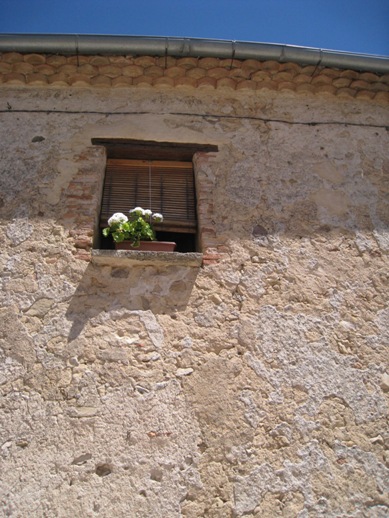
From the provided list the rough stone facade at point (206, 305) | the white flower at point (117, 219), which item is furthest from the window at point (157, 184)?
the white flower at point (117, 219)

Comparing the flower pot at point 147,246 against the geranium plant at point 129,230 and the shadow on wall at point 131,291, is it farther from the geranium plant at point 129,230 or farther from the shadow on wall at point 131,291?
the shadow on wall at point 131,291

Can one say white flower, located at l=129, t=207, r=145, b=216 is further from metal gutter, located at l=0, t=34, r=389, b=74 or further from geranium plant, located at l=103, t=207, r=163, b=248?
metal gutter, located at l=0, t=34, r=389, b=74

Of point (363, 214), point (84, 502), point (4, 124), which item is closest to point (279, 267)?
point (363, 214)

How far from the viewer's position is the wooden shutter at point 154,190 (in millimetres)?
4387

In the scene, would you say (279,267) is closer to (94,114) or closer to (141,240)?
(141,240)

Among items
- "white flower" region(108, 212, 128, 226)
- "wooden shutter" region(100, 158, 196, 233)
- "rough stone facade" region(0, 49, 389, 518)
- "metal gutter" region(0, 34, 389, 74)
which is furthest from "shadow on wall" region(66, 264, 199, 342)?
"metal gutter" region(0, 34, 389, 74)

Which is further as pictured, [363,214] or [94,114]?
[94,114]

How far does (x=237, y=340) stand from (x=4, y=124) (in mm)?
3006

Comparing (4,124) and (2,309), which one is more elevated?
(4,124)

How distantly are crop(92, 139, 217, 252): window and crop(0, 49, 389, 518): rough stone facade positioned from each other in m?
0.14

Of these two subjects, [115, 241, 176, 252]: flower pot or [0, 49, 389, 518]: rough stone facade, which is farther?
[115, 241, 176, 252]: flower pot

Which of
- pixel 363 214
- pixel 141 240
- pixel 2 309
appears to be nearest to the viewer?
pixel 2 309

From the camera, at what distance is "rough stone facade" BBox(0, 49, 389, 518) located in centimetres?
319

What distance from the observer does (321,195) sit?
4469mm
